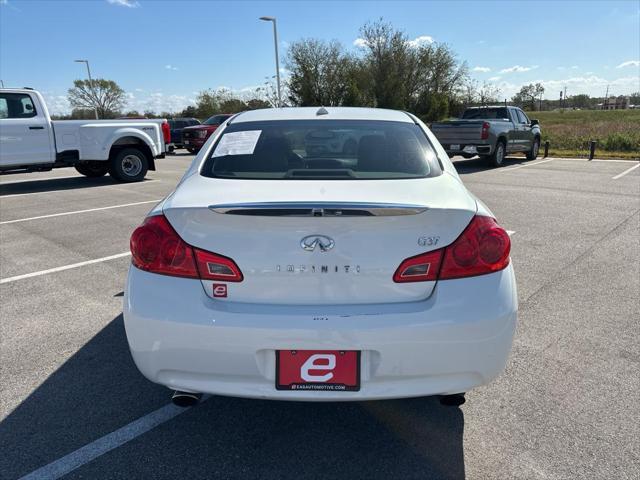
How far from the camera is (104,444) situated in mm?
2332

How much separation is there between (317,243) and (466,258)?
65cm

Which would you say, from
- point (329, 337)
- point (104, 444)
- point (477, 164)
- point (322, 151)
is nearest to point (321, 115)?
point (322, 151)

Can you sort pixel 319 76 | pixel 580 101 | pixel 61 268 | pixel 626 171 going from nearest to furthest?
1. pixel 61 268
2. pixel 626 171
3. pixel 319 76
4. pixel 580 101

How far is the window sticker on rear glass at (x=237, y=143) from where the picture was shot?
2.82 m

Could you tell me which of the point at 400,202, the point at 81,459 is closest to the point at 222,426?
the point at 81,459

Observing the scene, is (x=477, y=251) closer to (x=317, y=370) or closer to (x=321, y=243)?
(x=321, y=243)

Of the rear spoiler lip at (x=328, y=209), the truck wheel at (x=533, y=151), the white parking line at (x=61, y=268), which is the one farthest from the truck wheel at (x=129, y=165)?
the truck wheel at (x=533, y=151)

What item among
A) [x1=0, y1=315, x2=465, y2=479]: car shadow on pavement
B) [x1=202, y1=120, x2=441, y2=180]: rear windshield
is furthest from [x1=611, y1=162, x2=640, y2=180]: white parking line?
[x1=0, y1=315, x2=465, y2=479]: car shadow on pavement

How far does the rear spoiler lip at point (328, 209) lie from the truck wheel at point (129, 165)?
11.0 meters

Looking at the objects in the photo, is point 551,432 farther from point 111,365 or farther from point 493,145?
point 493,145

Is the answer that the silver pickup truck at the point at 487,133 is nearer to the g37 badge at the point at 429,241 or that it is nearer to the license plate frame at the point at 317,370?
the g37 badge at the point at 429,241

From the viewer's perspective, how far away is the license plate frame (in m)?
1.98

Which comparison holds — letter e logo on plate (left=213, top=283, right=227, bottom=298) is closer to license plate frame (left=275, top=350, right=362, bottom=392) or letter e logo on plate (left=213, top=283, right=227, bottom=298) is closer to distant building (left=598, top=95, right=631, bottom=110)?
license plate frame (left=275, top=350, right=362, bottom=392)

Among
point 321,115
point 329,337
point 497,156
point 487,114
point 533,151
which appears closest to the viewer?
point 329,337
